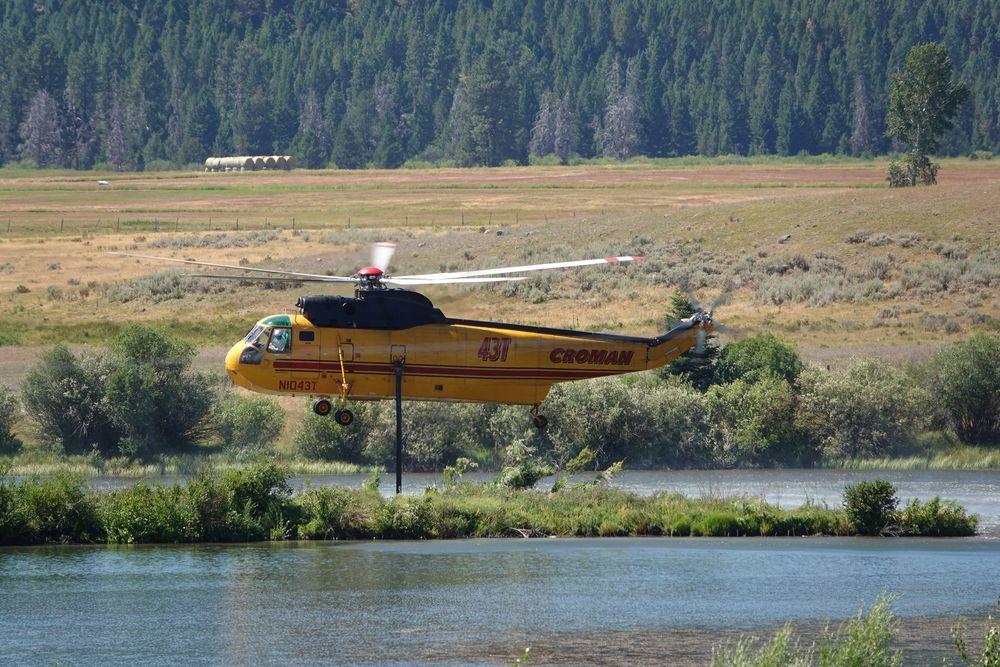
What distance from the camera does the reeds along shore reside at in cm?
3872

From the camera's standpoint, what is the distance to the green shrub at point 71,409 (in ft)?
171

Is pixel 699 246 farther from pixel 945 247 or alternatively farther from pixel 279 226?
pixel 279 226

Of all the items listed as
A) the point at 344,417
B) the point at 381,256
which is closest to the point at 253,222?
the point at 381,256

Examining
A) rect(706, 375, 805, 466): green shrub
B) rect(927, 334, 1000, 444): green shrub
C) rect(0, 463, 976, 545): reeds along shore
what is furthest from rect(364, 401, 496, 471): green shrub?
rect(927, 334, 1000, 444): green shrub

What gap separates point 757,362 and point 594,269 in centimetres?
2415

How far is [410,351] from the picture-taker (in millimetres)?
37875

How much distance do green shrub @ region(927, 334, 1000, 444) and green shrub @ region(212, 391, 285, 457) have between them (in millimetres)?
22437

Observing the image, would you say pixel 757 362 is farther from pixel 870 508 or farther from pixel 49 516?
pixel 49 516

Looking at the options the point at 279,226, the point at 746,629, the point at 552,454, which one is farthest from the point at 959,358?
the point at 279,226

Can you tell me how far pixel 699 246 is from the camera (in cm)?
8288

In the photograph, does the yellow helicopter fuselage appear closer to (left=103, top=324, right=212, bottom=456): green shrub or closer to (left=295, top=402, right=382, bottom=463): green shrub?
(left=295, top=402, right=382, bottom=463): green shrub

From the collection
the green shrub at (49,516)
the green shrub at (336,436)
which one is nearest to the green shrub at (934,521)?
the green shrub at (336,436)

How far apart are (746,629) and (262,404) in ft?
83.5

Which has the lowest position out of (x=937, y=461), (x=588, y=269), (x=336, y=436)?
(x=937, y=461)
